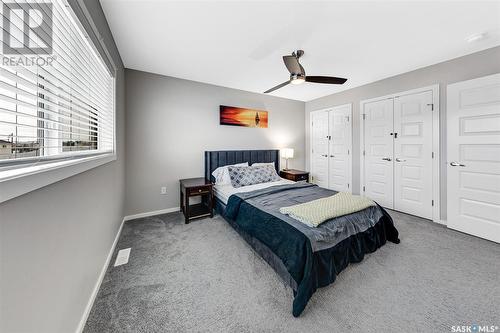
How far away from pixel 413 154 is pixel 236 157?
3197mm

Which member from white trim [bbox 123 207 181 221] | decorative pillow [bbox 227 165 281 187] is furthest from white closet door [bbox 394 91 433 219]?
white trim [bbox 123 207 181 221]

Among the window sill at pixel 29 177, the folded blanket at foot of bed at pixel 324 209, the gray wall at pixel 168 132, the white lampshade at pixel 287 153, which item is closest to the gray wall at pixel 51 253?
the window sill at pixel 29 177

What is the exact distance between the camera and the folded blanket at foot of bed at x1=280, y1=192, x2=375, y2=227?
1.81 m

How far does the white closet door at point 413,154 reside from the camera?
310 cm

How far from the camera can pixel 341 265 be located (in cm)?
183

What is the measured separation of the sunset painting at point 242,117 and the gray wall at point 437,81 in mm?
1817

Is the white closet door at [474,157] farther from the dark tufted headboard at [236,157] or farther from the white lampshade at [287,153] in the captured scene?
the dark tufted headboard at [236,157]

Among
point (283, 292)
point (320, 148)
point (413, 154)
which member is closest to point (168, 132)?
point (283, 292)

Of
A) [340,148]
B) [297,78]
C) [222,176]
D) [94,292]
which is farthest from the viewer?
[340,148]

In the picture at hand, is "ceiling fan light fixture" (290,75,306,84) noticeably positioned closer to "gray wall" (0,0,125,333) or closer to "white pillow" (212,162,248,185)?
"white pillow" (212,162,248,185)

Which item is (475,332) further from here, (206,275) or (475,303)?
(206,275)

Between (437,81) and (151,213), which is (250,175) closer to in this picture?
(151,213)

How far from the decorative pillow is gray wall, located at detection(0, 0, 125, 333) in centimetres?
200

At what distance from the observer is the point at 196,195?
122 inches
